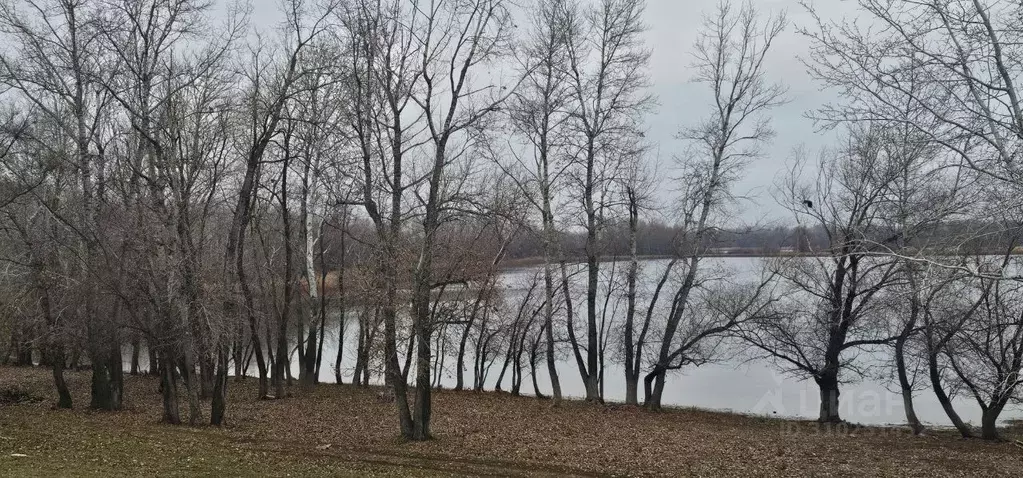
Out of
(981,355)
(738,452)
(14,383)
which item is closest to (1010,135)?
(738,452)

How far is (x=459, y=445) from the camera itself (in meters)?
11.7

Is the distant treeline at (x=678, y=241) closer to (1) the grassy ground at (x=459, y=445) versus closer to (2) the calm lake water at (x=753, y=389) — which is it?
(2) the calm lake water at (x=753, y=389)

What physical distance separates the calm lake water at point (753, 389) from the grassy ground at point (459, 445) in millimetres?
3832

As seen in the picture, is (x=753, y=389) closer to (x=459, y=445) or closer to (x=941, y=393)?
(x=941, y=393)

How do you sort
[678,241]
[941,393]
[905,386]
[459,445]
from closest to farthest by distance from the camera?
[459,445] < [941,393] < [905,386] < [678,241]

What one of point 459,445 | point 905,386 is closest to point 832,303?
point 905,386

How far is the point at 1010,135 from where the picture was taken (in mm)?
7184

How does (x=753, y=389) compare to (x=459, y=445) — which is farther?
(x=753, y=389)

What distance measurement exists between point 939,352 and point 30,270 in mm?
19469

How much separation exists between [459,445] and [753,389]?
52.4ft

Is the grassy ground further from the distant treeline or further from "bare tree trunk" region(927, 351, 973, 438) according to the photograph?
the distant treeline

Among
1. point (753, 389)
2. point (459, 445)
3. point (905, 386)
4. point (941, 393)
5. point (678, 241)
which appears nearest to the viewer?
point (459, 445)

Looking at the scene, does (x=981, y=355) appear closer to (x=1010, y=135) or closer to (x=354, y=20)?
(x=1010, y=135)

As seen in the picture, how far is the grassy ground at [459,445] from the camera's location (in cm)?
929
